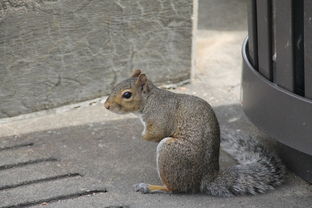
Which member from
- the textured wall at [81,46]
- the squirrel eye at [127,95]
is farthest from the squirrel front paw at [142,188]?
the textured wall at [81,46]

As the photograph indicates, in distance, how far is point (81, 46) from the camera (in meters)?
4.86

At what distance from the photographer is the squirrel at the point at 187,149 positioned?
12.5 feet

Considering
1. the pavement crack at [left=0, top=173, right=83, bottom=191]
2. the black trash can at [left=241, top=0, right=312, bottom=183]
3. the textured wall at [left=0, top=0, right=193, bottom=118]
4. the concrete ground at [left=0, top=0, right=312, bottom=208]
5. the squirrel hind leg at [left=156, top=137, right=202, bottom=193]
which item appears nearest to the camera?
the black trash can at [left=241, top=0, right=312, bottom=183]

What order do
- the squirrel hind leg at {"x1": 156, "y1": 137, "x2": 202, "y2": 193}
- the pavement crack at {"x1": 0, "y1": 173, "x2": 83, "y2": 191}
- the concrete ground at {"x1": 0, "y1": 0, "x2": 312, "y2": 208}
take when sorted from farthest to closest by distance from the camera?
the pavement crack at {"x1": 0, "y1": 173, "x2": 83, "y2": 191} < the concrete ground at {"x1": 0, "y1": 0, "x2": 312, "y2": 208} < the squirrel hind leg at {"x1": 156, "y1": 137, "x2": 202, "y2": 193}

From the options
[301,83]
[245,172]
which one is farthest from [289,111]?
[245,172]

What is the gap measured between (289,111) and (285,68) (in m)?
→ 0.21

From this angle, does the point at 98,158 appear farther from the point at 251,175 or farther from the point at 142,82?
the point at 251,175

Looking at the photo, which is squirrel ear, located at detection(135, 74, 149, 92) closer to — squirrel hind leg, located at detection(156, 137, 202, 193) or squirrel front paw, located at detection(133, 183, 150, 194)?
squirrel hind leg, located at detection(156, 137, 202, 193)

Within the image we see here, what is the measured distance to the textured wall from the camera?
465cm

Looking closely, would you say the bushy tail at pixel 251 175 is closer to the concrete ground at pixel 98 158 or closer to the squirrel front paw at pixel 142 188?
the concrete ground at pixel 98 158

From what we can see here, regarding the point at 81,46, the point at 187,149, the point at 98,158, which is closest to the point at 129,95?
the point at 187,149

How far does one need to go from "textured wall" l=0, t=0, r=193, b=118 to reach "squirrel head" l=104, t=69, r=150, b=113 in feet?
3.12

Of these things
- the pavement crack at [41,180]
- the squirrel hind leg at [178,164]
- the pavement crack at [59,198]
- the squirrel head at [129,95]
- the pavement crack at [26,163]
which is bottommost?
the pavement crack at [59,198]

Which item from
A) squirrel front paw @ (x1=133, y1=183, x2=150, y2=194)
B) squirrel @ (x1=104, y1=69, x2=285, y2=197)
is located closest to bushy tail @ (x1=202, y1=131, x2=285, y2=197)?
squirrel @ (x1=104, y1=69, x2=285, y2=197)
